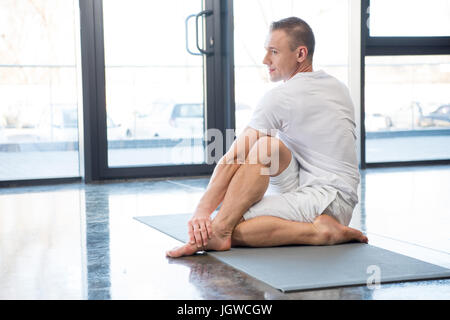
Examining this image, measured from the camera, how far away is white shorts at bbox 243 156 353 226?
6.70 ft

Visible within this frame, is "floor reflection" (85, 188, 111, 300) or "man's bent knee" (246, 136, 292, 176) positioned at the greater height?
"man's bent knee" (246, 136, 292, 176)

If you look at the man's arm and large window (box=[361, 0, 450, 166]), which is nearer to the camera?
the man's arm

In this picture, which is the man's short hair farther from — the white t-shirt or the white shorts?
the white shorts

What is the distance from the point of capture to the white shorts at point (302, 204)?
2.04 meters

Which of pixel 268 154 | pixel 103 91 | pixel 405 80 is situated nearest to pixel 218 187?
pixel 268 154

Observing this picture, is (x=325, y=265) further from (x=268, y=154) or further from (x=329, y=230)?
(x=268, y=154)

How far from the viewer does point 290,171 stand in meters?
2.11

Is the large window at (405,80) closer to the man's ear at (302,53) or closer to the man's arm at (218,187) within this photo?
the man's ear at (302,53)

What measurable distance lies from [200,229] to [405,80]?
137 inches

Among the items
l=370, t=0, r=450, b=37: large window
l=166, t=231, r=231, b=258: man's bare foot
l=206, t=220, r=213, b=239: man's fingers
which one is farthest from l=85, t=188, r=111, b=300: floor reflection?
l=370, t=0, r=450, b=37: large window

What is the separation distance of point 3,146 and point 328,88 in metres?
2.69

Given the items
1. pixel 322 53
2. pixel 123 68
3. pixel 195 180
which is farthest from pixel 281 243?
pixel 322 53

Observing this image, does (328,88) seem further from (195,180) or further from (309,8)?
(309,8)

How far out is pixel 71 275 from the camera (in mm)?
1788
